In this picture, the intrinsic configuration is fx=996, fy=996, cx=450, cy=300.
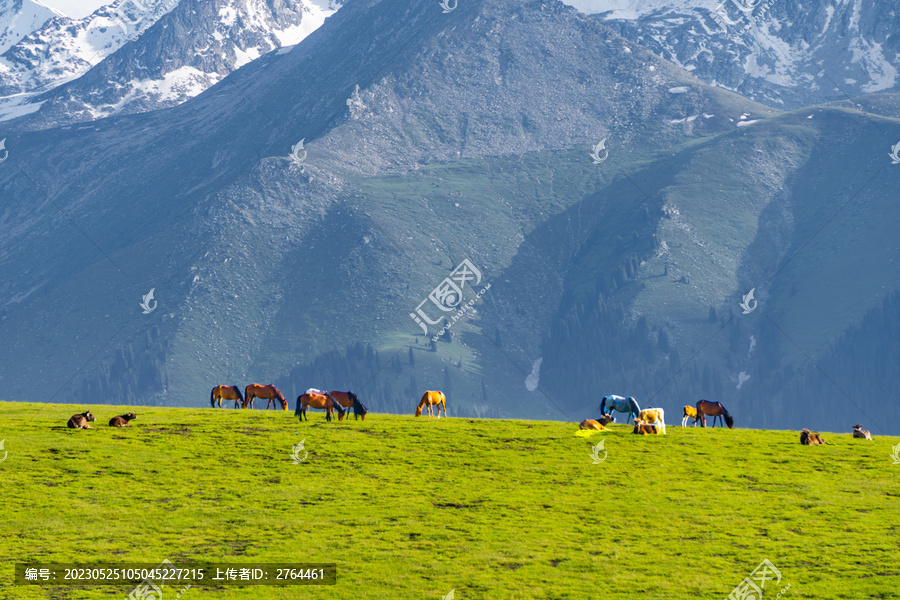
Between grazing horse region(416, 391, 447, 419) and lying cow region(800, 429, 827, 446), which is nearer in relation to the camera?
lying cow region(800, 429, 827, 446)

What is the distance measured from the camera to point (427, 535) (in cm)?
4084

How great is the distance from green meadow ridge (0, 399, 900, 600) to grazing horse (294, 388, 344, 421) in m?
0.91

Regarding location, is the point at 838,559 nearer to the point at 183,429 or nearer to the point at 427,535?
the point at 427,535

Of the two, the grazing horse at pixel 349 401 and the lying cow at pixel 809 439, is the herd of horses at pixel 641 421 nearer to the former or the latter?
the lying cow at pixel 809 439

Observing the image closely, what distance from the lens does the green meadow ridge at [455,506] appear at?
121ft

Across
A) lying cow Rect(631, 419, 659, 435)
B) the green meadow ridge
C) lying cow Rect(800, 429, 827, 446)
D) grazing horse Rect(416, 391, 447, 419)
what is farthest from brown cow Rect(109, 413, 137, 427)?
lying cow Rect(800, 429, 827, 446)

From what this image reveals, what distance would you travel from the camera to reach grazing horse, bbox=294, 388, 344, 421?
2335 inches

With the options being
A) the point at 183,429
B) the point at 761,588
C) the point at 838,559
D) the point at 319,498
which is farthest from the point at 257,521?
the point at 838,559

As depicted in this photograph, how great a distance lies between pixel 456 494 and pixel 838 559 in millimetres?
16668

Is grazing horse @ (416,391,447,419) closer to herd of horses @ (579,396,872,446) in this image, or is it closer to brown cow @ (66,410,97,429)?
herd of horses @ (579,396,872,446)

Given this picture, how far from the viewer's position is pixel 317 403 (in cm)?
6012

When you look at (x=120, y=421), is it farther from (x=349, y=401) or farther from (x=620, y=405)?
(x=620, y=405)

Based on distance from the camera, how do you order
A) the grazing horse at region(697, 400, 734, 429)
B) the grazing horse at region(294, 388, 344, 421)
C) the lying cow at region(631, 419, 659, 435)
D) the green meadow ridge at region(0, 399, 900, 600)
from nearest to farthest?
the green meadow ridge at region(0, 399, 900, 600)
the lying cow at region(631, 419, 659, 435)
the grazing horse at region(294, 388, 344, 421)
the grazing horse at region(697, 400, 734, 429)

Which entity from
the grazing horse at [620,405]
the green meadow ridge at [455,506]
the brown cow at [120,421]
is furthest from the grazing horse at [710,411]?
the brown cow at [120,421]
